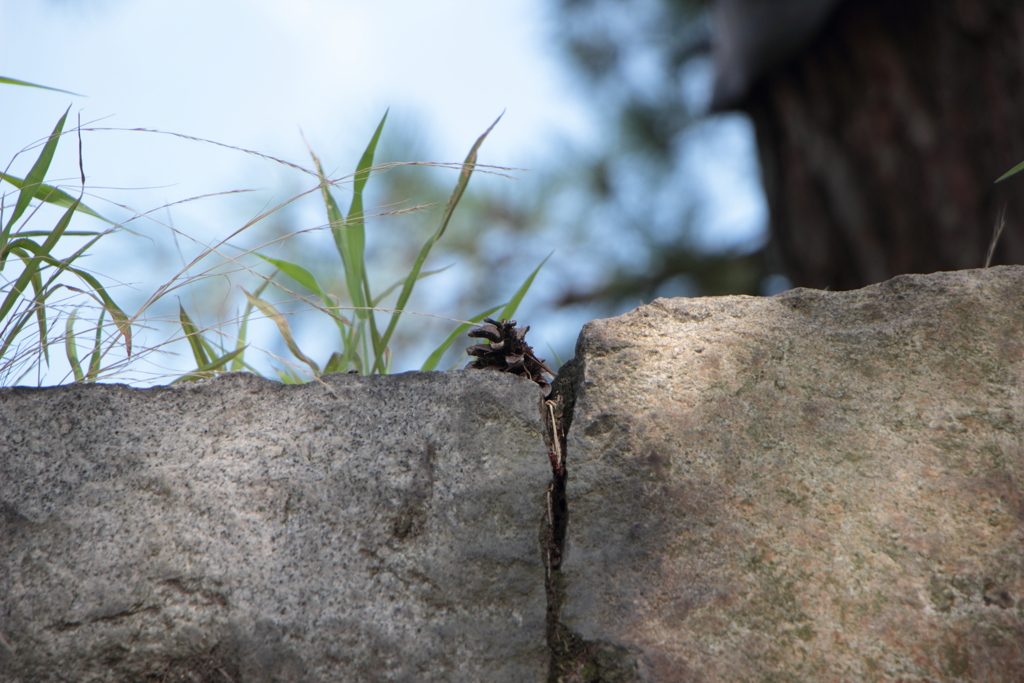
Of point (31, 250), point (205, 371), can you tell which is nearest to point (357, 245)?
point (205, 371)

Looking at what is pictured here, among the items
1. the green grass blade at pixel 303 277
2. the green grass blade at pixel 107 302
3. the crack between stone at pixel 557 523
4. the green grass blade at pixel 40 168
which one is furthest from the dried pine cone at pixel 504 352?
the green grass blade at pixel 40 168

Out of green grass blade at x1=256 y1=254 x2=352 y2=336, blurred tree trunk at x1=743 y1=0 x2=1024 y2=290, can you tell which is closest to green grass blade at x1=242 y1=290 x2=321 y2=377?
green grass blade at x1=256 y1=254 x2=352 y2=336

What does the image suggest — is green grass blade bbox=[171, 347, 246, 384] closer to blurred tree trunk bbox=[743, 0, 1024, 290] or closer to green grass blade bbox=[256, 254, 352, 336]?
green grass blade bbox=[256, 254, 352, 336]

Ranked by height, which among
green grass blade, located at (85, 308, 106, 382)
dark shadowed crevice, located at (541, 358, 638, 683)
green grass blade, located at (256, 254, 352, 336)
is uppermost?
green grass blade, located at (256, 254, 352, 336)

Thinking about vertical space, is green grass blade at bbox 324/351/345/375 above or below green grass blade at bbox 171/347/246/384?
above

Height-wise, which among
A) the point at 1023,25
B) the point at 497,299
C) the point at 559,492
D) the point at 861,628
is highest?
the point at 1023,25

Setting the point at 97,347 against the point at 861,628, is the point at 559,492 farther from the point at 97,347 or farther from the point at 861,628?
the point at 97,347

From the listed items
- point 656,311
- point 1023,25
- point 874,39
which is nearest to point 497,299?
point 874,39
